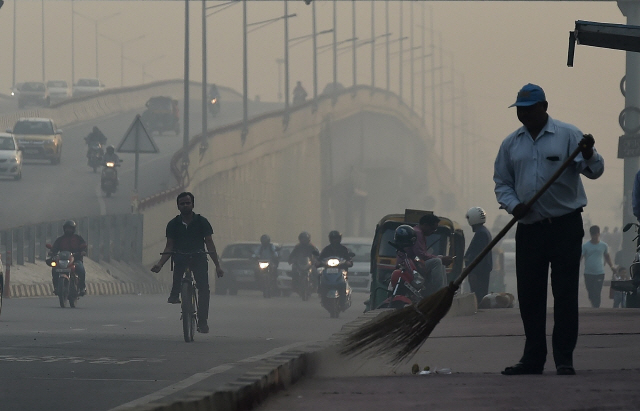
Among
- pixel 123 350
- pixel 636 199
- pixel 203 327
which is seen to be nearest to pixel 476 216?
pixel 203 327

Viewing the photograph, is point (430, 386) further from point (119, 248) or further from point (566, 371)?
point (119, 248)

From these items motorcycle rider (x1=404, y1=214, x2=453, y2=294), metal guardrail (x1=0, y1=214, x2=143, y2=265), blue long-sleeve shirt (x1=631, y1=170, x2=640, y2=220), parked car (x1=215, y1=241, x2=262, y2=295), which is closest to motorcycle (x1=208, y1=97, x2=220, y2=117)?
metal guardrail (x1=0, y1=214, x2=143, y2=265)

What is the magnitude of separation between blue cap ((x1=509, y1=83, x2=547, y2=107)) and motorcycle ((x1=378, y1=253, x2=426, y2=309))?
28.2 ft

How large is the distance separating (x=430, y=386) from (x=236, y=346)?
712 cm

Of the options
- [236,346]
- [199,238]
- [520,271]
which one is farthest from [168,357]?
[520,271]

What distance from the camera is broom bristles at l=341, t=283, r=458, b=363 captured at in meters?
9.06

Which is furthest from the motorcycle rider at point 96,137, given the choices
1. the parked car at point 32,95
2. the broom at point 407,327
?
the broom at point 407,327

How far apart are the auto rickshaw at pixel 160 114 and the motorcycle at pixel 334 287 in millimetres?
55694

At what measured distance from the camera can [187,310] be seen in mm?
15922

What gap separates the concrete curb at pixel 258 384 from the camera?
6469mm

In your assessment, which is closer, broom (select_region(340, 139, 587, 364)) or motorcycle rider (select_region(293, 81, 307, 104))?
broom (select_region(340, 139, 587, 364))

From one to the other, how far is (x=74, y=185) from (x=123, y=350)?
4423 centimetres

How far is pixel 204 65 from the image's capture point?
194 feet

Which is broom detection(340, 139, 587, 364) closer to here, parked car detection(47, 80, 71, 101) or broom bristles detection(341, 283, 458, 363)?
broom bristles detection(341, 283, 458, 363)
